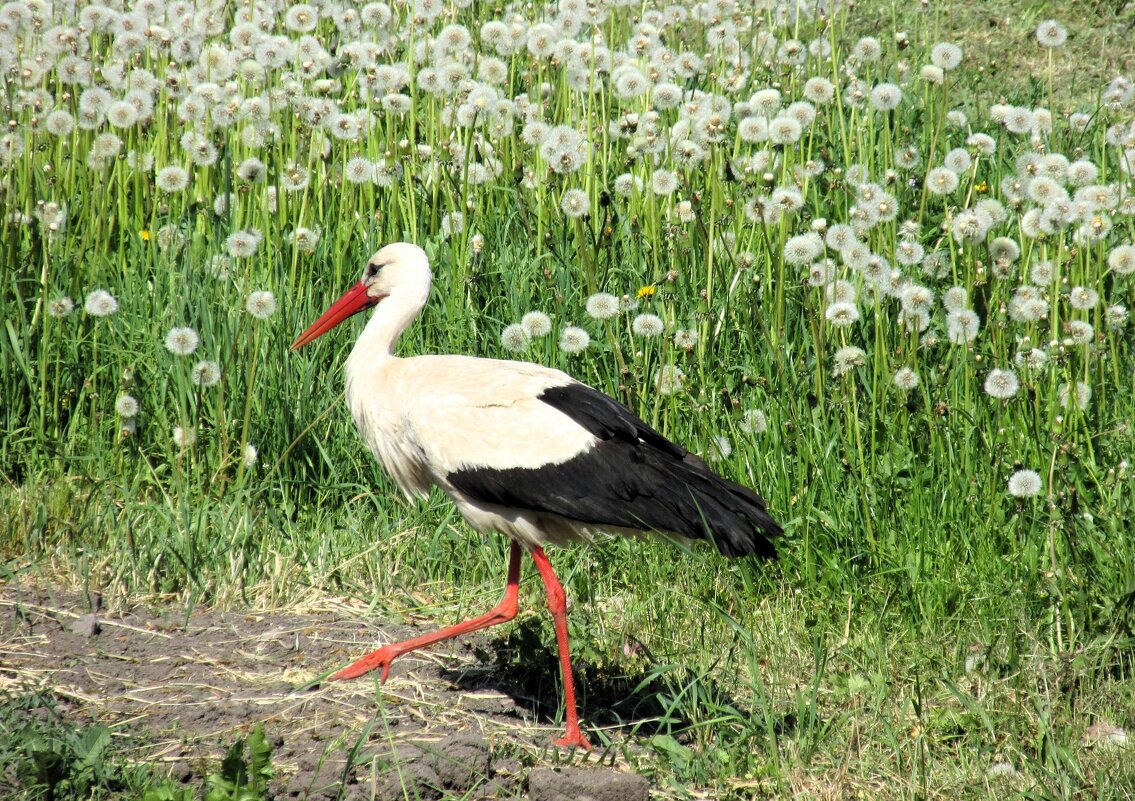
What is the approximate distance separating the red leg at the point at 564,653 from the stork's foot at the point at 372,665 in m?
0.49

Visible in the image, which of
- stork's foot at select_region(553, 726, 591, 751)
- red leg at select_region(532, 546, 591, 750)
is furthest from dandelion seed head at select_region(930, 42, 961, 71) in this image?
stork's foot at select_region(553, 726, 591, 751)

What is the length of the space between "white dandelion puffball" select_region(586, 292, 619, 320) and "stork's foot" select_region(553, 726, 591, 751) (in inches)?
66.4

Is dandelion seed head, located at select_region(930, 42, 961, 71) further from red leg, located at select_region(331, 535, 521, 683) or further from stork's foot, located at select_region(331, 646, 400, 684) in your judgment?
stork's foot, located at select_region(331, 646, 400, 684)

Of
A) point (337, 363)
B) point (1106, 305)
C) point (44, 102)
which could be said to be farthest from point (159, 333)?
point (1106, 305)

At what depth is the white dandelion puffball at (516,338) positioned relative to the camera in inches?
191

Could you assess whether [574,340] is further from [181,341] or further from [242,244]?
[181,341]

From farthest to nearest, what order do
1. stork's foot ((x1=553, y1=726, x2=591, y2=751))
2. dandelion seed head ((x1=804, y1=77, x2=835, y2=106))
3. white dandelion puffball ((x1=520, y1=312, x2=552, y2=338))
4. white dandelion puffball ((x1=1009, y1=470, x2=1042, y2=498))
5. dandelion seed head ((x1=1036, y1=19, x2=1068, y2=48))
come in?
dandelion seed head ((x1=804, y1=77, x2=835, y2=106)) → dandelion seed head ((x1=1036, y1=19, x2=1068, y2=48)) → white dandelion puffball ((x1=520, y1=312, x2=552, y2=338)) → white dandelion puffball ((x1=1009, y1=470, x2=1042, y2=498)) → stork's foot ((x1=553, y1=726, x2=591, y2=751))

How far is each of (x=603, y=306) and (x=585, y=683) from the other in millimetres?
1462

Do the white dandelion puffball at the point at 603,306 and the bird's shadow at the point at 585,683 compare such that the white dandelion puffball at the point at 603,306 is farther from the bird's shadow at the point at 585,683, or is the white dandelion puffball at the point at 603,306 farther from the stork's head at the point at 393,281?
the bird's shadow at the point at 585,683

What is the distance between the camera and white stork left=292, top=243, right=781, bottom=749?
3689 mm

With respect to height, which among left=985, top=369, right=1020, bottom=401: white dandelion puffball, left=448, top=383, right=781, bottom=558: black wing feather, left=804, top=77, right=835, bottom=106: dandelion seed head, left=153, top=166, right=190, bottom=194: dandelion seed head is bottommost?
left=448, top=383, right=781, bottom=558: black wing feather

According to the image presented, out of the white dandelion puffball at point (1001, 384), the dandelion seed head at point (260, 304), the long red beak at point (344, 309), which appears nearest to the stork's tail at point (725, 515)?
the white dandelion puffball at point (1001, 384)

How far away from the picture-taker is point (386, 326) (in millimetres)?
4238

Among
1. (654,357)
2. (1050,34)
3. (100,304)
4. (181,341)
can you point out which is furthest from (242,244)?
(1050,34)
